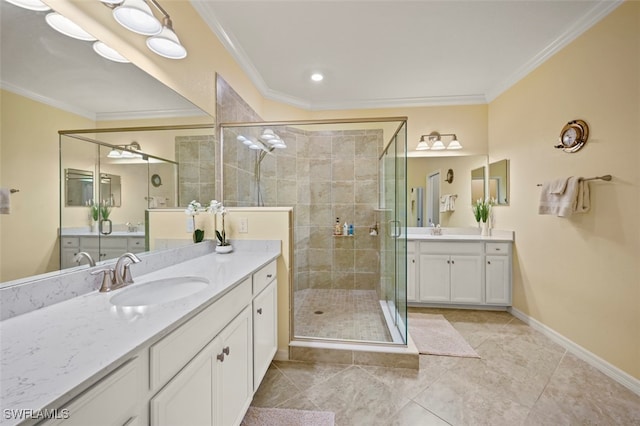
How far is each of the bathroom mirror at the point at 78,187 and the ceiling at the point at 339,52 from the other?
26 cm

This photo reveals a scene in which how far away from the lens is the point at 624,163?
1754 millimetres

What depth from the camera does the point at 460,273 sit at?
9.82ft

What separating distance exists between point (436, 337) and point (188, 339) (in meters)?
2.29

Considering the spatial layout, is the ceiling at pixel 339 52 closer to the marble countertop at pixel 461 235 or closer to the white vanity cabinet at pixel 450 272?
the marble countertop at pixel 461 235

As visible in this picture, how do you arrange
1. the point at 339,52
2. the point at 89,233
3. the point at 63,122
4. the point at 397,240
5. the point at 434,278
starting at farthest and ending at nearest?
the point at 434,278 → the point at 339,52 → the point at 397,240 → the point at 89,233 → the point at 63,122

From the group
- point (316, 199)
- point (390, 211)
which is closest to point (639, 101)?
point (390, 211)

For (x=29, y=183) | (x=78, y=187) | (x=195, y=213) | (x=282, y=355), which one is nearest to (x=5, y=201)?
(x=29, y=183)

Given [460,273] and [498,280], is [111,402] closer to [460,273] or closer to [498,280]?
[460,273]

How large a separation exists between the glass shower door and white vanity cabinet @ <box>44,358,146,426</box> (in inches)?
74.2

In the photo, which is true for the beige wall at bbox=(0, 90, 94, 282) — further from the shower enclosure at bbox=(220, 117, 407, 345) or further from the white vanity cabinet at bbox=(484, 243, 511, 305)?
the white vanity cabinet at bbox=(484, 243, 511, 305)

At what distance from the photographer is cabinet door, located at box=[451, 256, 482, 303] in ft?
9.75

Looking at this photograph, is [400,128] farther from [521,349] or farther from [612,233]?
[521,349]

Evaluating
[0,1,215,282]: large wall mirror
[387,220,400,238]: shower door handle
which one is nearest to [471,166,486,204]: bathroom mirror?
[387,220,400,238]: shower door handle

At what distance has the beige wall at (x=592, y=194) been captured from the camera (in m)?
1.72
